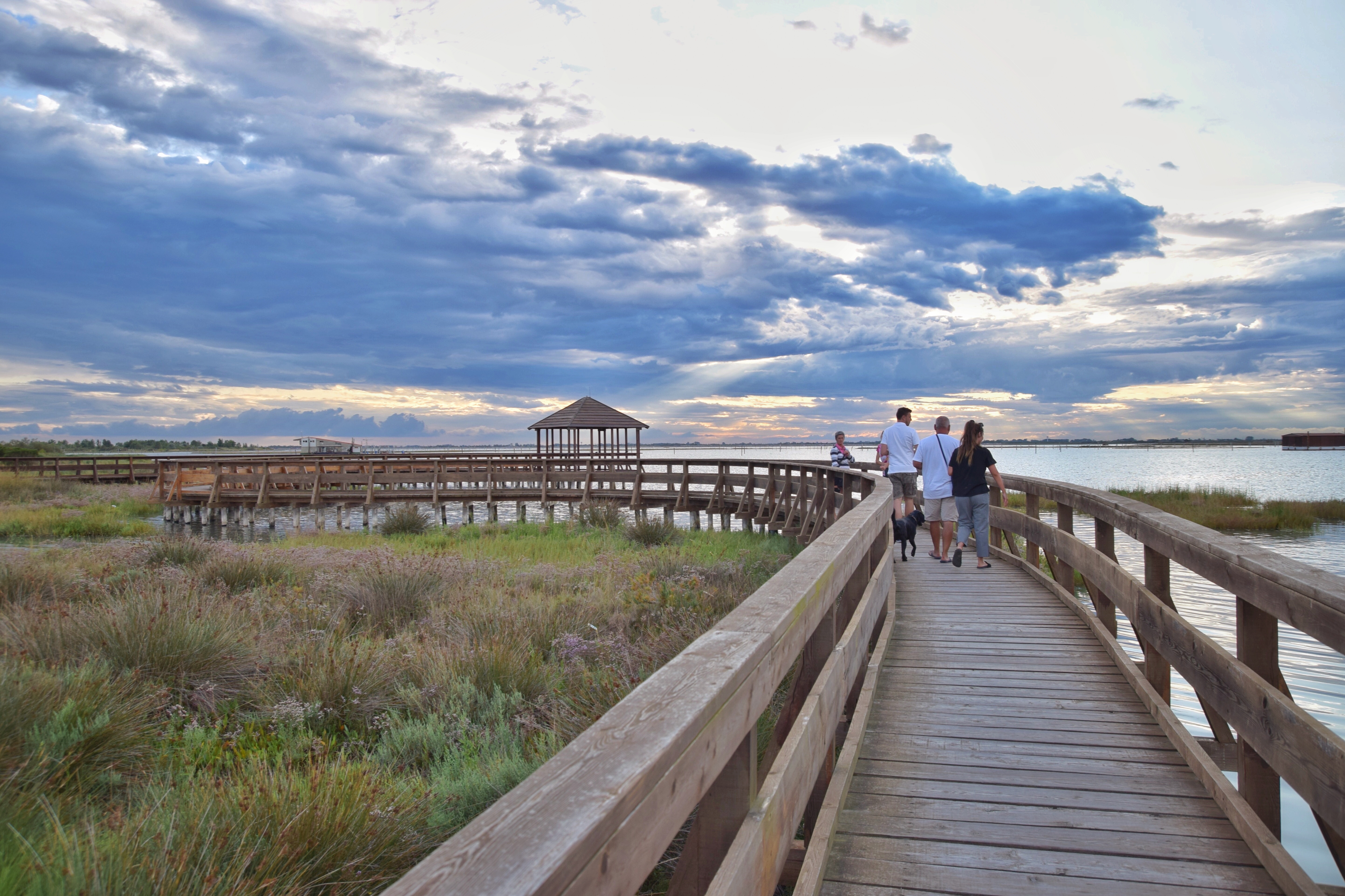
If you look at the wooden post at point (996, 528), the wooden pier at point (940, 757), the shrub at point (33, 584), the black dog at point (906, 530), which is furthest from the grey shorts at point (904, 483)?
the shrub at point (33, 584)

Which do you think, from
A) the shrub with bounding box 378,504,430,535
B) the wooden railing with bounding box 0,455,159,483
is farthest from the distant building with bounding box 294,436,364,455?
the shrub with bounding box 378,504,430,535

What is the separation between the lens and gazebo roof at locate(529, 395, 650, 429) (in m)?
30.8

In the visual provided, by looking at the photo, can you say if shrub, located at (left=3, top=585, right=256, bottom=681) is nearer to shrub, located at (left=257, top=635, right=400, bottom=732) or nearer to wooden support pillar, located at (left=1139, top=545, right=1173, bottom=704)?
shrub, located at (left=257, top=635, right=400, bottom=732)

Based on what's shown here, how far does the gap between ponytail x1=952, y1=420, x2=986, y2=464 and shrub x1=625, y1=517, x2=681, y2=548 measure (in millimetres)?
7332

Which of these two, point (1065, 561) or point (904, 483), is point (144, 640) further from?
point (904, 483)

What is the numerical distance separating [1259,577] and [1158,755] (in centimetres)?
124

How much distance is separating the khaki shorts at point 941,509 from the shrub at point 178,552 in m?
9.69

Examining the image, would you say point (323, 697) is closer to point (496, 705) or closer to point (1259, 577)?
point (496, 705)

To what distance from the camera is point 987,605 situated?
266 inches

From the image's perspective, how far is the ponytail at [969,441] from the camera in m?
8.05

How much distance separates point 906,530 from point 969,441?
1430 mm

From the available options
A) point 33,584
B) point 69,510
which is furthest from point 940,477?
point 69,510

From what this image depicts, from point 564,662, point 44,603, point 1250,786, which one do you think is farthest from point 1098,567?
point 44,603

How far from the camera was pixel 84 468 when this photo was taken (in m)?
36.8
